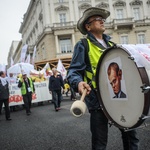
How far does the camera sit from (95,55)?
229 cm

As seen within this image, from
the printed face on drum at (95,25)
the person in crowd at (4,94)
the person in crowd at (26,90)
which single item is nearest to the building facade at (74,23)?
the person in crowd at (26,90)

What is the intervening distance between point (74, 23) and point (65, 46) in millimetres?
3722

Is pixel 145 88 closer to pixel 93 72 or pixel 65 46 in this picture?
pixel 93 72

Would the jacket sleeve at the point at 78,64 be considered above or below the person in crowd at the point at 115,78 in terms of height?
above

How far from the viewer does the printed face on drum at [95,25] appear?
244 centimetres

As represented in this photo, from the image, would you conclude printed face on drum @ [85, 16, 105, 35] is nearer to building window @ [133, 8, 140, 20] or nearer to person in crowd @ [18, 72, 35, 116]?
person in crowd @ [18, 72, 35, 116]

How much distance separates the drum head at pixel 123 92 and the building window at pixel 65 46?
3329 centimetres

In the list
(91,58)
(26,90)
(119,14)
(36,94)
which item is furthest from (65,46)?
(91,58)

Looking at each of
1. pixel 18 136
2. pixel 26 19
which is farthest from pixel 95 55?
pixel 26 19

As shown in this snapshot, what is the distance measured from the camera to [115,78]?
1.94m

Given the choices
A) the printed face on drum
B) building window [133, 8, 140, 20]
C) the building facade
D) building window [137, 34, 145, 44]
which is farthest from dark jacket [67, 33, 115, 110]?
building window [133, 8, 140, 20]

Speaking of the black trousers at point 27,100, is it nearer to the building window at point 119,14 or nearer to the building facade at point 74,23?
the building facade at point 74,23

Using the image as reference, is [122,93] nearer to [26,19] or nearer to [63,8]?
[63,8]

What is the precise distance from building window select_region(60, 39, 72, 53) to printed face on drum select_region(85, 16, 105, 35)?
108 feet
